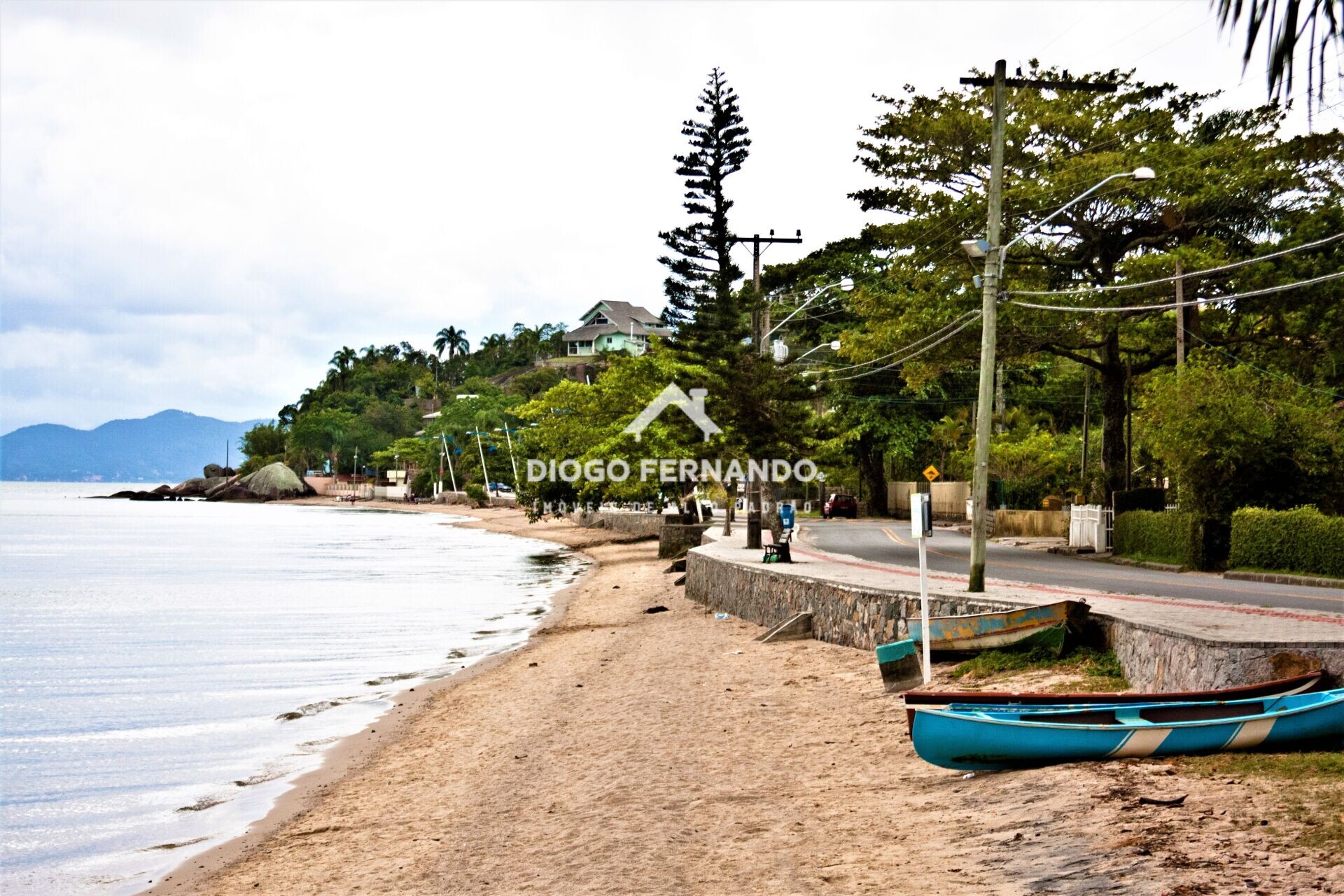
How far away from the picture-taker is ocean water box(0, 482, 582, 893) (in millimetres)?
11391

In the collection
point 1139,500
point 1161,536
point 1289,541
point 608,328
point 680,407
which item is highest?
point 608,328

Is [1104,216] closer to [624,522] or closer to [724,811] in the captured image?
[724,811]

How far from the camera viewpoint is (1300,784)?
689cm

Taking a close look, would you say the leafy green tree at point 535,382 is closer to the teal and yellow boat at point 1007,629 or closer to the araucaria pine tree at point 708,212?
the araucaria pine tree at point 708,212

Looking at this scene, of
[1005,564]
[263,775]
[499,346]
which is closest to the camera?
[263,775]

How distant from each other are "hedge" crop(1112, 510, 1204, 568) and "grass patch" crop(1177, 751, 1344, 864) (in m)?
18.0

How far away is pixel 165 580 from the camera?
144ft

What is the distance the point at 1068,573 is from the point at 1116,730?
15736 millimetres

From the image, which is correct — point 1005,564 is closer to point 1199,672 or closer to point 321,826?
point 1199,672

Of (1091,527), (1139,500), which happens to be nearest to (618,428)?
(1091,527)

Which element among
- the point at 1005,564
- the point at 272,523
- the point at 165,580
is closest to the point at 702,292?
the point at 1005,564

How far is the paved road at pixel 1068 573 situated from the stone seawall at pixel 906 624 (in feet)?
10.5

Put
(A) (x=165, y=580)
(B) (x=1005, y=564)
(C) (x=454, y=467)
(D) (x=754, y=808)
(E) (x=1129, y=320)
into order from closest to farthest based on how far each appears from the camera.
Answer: (D) (x=754, y=808) → (B) (x=1005, y=564) → (E) (x=1129, y=320) → (A) (x=165, y=580) → (C) (x=454, y=467)

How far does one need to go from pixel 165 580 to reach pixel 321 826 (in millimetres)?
36769
